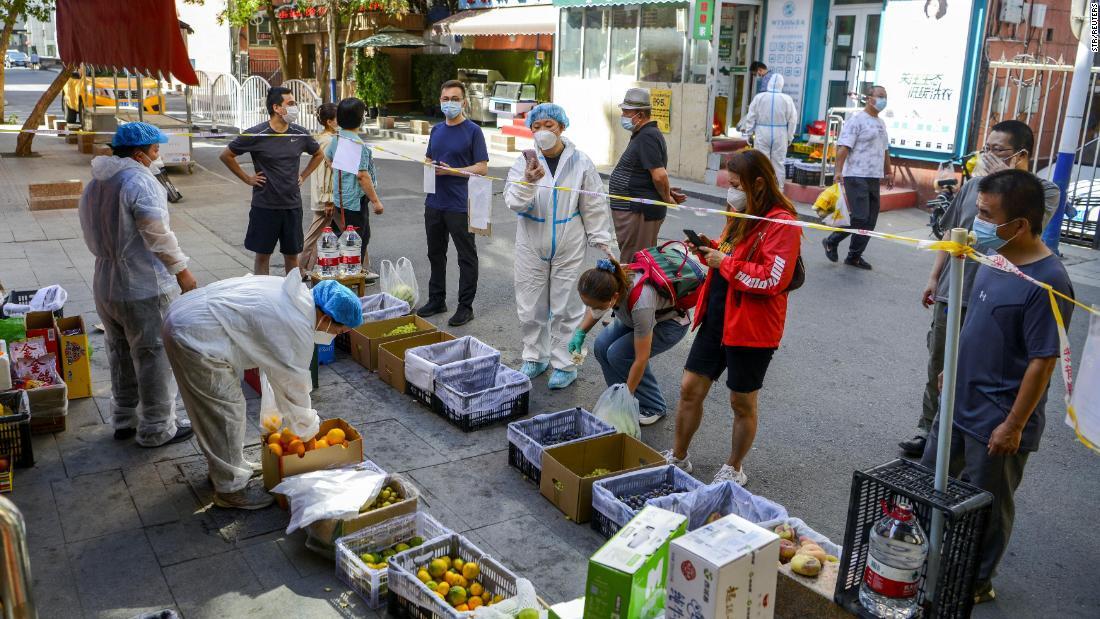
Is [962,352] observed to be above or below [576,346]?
above

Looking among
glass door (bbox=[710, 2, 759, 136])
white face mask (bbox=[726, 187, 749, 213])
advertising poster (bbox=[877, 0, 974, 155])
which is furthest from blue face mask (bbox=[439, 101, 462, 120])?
glass door (bbox=[710, 2, 759, 136])

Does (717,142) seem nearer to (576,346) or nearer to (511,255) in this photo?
(511,255)

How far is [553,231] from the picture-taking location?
21.7ft

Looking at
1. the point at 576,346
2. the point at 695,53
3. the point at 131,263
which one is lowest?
the point at 576,346

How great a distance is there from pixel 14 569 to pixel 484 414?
4.24 meters

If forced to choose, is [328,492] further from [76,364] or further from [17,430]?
[76,364]

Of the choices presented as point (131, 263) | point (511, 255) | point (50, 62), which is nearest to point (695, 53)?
point (511, 255)

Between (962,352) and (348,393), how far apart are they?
13.6ft

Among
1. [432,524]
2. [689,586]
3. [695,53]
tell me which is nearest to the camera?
[689,586]

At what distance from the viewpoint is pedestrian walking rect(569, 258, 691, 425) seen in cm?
518

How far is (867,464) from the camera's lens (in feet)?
18.5

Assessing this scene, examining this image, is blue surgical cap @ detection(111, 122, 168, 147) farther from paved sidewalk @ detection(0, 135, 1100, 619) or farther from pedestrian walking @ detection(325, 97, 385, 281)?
pedestrian walking @ detection(325, 97, 385, 281)

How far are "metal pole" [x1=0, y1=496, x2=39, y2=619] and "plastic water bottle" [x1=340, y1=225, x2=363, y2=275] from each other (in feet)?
20.0

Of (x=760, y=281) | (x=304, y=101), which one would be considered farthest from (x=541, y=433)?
(x=304, y=101)
